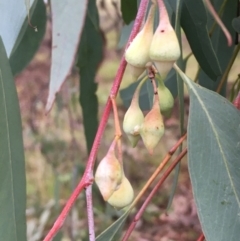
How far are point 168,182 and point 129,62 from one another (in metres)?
1.89

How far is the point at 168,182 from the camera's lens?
7.43ft

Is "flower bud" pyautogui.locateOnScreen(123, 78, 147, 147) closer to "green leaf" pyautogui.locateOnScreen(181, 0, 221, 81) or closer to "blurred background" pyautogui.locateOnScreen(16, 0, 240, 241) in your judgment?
"green leaf" pyautogui.locateOnScreen(181, 0, 221, 81)

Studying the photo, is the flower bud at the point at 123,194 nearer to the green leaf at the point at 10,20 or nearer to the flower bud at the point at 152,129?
the flower bud at the point at 152,129

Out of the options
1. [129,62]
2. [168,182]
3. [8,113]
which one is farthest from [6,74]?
[168,182]

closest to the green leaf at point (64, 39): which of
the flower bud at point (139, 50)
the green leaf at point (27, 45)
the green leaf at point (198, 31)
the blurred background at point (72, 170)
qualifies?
the flower bud at point (139, 50)

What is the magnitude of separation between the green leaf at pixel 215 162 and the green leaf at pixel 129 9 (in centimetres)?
27

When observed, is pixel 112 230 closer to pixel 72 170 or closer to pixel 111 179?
pixel 111 179

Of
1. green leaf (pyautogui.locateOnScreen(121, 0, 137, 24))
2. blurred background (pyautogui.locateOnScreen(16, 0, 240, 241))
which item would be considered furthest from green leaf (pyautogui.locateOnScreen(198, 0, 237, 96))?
blurred background (pyautogui.locateOnScreen(16, 0, 240, 241))

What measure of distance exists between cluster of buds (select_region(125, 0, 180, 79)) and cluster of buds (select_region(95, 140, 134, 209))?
8cm

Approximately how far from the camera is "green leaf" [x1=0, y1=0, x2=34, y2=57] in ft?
1.77

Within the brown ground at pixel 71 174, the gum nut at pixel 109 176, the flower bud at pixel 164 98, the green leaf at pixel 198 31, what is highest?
the green leaf at pixel 198 31

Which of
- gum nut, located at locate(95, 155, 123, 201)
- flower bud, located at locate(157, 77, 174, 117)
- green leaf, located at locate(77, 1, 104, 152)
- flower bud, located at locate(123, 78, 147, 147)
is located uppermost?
flower bud, located at locate(157, 77, 174, 117)

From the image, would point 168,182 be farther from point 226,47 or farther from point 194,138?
point 194,138

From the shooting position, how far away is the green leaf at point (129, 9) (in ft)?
2.47
